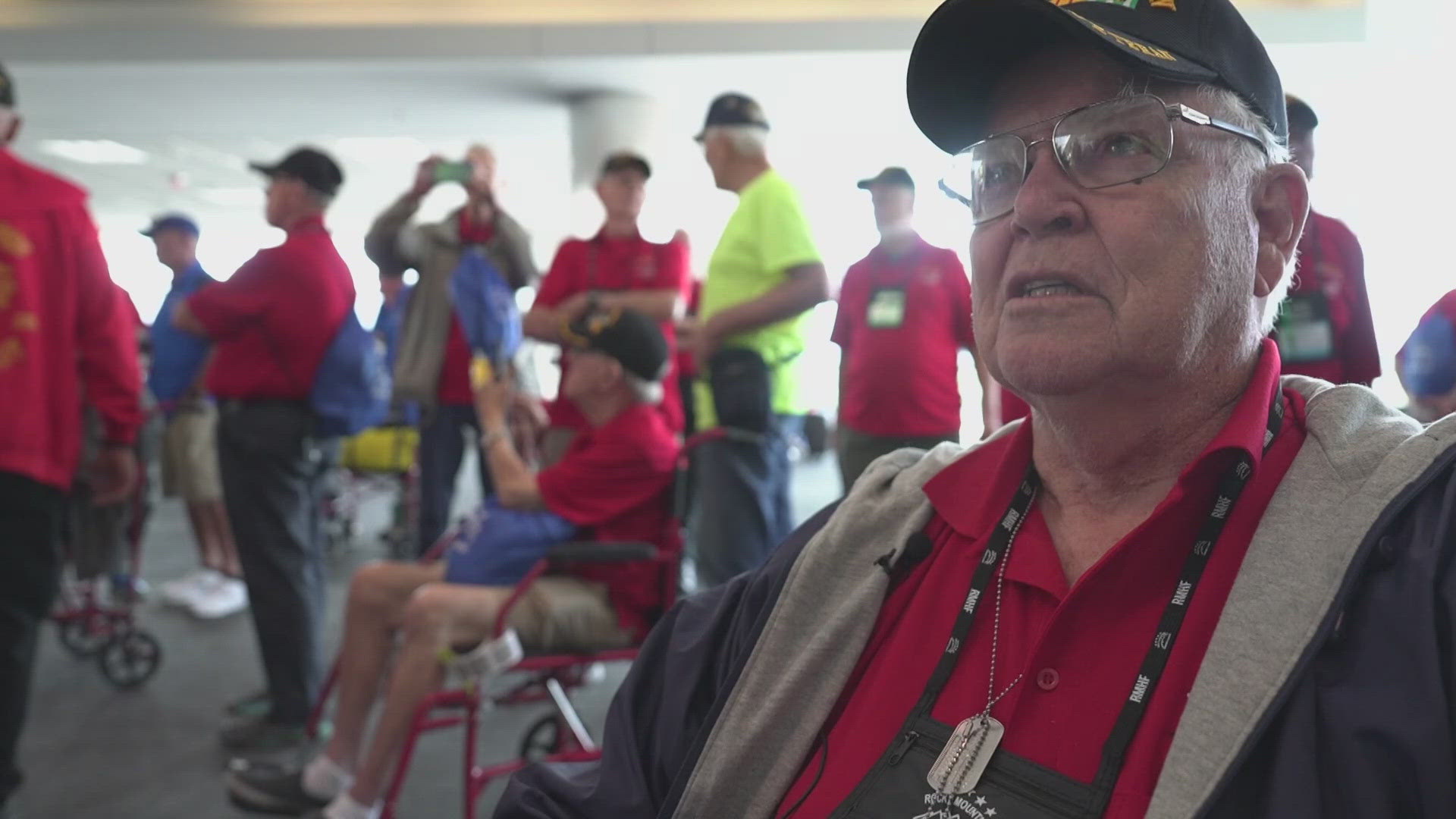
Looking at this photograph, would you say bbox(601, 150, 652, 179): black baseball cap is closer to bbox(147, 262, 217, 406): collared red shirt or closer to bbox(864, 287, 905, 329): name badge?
bbox(864, 287, 905, 329): name badge

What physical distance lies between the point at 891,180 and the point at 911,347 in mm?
640

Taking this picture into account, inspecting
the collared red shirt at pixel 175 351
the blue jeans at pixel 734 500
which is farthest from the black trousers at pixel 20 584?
the collared red shirt at pixel 175 351

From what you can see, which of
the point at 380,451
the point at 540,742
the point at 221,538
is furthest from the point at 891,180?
the point at 380,451

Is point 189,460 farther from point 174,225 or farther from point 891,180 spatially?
point 891,180

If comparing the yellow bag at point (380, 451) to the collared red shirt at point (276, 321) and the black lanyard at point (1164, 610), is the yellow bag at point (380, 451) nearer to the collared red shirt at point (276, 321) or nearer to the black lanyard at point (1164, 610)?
the collared red shirt at point (276, 321)

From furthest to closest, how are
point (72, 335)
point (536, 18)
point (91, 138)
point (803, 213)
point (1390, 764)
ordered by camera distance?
1. point (91, 138)
2. point (536, 18)
3. point (803, 213)
4. point (72, 335)
5. point (1390, 764)

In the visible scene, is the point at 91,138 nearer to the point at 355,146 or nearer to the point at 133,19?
the point at 355,146

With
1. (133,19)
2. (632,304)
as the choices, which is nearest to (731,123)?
(632,304)

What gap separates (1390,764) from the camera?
0.77 m

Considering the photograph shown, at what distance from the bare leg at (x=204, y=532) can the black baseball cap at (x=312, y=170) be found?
8.12ft

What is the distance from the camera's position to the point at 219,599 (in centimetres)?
504

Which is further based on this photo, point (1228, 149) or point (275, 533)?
point (275, 533)

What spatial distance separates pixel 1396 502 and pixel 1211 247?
0.89ft

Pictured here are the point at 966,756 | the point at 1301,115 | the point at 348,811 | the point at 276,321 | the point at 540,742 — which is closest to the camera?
the point at 966,756
